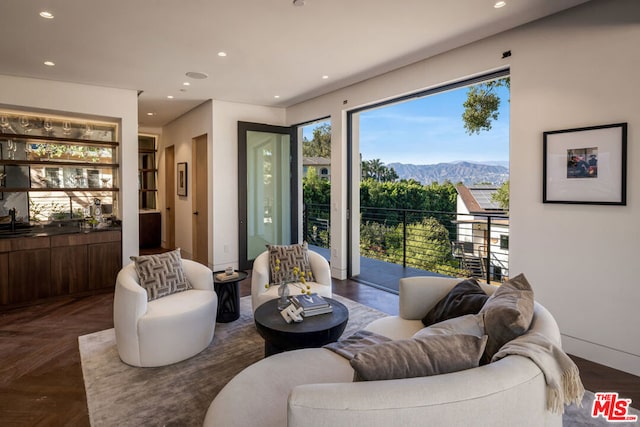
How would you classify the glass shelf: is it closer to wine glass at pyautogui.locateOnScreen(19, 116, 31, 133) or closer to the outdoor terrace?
wine glass at pyautogui.locateOnScreen(19, 116, 31, 133)

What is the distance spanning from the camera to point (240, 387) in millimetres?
1653

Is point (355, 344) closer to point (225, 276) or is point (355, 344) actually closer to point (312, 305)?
point (312, 305)

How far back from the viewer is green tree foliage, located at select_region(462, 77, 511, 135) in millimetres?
4742

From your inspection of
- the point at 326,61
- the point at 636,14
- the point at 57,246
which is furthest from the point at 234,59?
the point at 636,14

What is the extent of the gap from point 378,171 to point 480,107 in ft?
8.91

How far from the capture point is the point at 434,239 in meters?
5.86

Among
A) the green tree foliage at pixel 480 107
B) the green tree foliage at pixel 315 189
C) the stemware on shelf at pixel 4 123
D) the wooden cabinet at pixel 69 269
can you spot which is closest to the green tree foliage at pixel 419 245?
the green tree foliage at pixel 315 189

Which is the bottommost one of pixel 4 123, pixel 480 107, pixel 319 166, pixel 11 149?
pixel 11 149

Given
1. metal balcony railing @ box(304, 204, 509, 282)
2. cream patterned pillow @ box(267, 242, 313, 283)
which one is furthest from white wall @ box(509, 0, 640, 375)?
cream patterned pillow @ box(267, 242, 313, 283)

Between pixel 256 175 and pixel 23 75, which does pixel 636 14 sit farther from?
pixel 23 75

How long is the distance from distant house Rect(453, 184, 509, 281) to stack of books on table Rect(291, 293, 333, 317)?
258 cm

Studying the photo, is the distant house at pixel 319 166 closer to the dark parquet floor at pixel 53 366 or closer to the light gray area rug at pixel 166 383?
the dark parquet floor at pixel 53 366

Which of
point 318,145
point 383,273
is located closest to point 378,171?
point 318,145

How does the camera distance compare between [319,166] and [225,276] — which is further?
[319,166]
